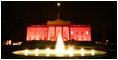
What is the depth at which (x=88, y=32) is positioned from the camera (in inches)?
2295

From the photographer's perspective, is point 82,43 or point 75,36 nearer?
point 82,43

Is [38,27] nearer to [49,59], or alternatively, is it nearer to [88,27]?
[88,27]

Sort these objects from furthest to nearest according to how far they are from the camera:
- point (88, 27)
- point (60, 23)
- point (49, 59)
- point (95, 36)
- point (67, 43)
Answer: point (95, 36)
point (88, 27)
point (60, 23)
point (67, 43)
point (49, 59)

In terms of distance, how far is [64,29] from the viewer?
56031 millimetres

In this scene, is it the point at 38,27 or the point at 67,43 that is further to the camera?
the point at 38,27

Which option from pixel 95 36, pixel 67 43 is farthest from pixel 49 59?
pixel 95 36

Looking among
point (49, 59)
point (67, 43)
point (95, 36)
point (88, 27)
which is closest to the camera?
point (49, 59)

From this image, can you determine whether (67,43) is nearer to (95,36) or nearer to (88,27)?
(88,27)

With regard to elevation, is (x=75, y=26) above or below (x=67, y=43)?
above

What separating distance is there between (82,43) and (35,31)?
2768 cm

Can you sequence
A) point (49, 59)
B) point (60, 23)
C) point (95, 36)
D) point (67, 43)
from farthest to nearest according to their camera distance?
point (95, 36), point (60, 23), point (67, 43), point (49, 59)

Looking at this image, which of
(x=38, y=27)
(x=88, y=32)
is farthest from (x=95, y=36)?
(x=38, y=27)

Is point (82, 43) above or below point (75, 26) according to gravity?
below

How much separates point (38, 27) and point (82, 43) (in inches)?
1073
